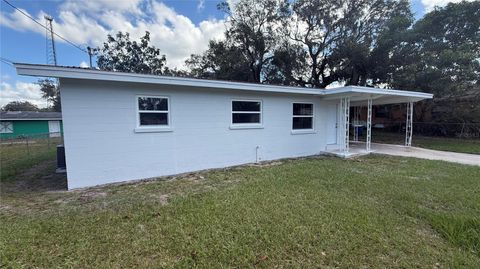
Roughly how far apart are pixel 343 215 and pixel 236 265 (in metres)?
2.00

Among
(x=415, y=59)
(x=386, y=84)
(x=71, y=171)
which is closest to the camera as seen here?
(x=71, y=171)

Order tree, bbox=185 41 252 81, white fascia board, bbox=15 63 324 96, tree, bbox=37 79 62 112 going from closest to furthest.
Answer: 1. white fascia board, bbox=15 63 324 96
2. tree, bbox=185 41 252 81
3. tree, bbox=37 79 62 112

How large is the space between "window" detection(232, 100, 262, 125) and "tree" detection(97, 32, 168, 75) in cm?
Result: 1653

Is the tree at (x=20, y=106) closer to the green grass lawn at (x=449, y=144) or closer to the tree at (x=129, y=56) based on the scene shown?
the tree at (x=129, y=56)

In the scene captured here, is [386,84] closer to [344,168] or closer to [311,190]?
[344,168]

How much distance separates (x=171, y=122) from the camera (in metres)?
6.34

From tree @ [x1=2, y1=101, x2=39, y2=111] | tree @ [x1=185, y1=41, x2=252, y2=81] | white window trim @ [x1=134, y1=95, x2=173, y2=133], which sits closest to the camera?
white window trim @ [x1=134, y1=95, x2=173, y2=133]

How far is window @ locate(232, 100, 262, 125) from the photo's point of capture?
7543mm

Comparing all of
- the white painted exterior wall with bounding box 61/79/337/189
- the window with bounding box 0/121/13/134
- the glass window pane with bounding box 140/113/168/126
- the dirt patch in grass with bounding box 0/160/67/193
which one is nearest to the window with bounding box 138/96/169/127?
the glass window pane with bounding box 140/113/168/126

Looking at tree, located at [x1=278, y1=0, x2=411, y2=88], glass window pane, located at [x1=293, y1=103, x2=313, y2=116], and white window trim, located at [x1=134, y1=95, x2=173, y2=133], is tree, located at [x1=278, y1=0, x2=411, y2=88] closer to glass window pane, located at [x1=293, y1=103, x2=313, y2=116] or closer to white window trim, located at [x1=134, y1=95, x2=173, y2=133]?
glass window pane, located at [x1=293, y1=103, x2=313, y2=116]

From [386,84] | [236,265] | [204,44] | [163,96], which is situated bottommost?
[236,265]

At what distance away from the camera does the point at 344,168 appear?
6812 millimetres

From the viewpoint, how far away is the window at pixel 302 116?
8922 millimetres

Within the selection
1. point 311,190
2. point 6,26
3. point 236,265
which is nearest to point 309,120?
point 311,190
